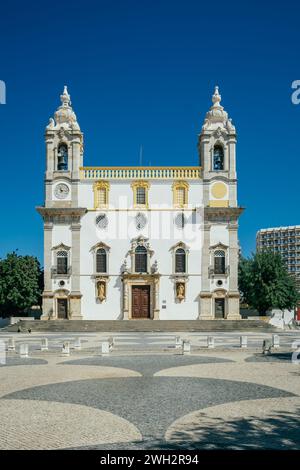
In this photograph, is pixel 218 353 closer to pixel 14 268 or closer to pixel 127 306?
pixel 127 306

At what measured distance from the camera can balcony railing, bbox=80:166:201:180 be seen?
50.8 meters

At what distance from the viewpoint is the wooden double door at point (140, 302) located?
49281 mm

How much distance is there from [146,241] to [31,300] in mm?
12220

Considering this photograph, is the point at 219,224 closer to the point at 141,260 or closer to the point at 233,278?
the point at 233,278

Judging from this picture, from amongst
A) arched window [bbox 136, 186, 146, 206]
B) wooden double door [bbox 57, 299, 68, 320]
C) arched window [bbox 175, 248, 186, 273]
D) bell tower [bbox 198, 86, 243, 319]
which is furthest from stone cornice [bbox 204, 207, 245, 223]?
wooden double door [bbox 57, 299, 68, 320]

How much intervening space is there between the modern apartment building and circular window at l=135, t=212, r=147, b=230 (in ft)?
320

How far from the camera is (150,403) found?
13.6 meters

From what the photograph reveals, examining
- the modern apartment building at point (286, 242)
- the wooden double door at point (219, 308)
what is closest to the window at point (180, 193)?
the wooden double door at point (219, 308)

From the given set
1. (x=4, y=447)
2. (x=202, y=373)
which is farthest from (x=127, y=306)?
(x=4, y=447)

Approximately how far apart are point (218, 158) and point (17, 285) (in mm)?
22303

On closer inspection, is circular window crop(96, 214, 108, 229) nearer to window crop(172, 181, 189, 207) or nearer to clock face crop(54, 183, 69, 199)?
clock face crop(54, 183, 69, 199)

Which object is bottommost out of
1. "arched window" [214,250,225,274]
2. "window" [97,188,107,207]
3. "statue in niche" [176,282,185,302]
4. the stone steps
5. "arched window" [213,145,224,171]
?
the stone steps

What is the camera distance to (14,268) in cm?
5138

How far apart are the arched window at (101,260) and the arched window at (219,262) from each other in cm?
1003
